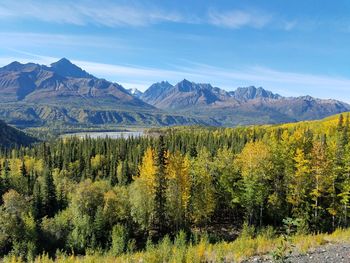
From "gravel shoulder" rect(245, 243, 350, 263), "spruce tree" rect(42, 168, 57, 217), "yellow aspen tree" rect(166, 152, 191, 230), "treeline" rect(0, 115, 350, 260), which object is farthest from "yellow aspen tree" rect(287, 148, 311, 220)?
"spruce tree" rect(42, 168, 57, 217)

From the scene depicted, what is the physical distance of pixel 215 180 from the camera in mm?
76312

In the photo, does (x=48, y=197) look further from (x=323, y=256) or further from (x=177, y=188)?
(x=323, y=256)

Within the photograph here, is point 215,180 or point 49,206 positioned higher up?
point 215,180

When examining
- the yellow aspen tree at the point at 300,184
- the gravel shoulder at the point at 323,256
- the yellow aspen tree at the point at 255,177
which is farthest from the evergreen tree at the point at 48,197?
the gravel shoulder at the point at 323,256

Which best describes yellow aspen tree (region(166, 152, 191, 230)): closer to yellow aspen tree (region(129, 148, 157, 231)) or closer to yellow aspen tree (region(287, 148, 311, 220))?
yellow aspen tree (region(129, 148, 157, 231))

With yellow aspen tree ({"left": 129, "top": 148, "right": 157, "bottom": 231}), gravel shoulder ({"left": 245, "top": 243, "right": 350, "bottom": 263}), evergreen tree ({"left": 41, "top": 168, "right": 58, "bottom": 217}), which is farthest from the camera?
evergreen tree ({"left": 41, "top": 168, "right": 58, "bottom": 217})

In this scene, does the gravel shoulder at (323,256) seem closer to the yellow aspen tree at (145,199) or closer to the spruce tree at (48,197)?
the yellow aspen tree at (145,199)

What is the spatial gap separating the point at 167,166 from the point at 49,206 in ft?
123

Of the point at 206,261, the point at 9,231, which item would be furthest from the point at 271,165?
the point at 9,231

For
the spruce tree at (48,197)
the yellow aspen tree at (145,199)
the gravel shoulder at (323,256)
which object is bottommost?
the spruce tree at (48,197)

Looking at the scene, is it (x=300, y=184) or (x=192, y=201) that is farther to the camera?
(x=192, y=201)

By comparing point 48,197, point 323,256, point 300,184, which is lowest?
point 48,197

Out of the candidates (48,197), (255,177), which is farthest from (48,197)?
(255,177)

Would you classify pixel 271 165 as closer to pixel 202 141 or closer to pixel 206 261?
pixel 206 261
